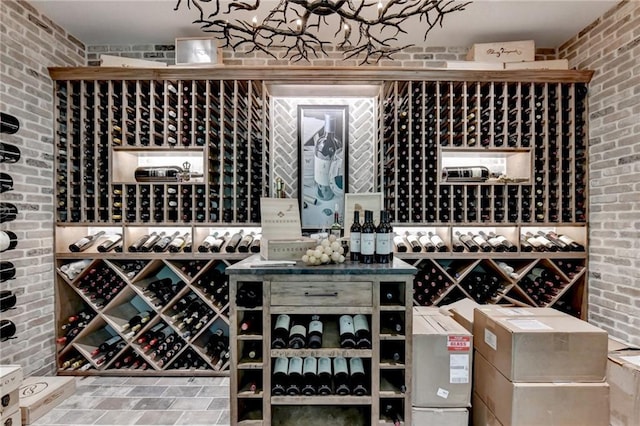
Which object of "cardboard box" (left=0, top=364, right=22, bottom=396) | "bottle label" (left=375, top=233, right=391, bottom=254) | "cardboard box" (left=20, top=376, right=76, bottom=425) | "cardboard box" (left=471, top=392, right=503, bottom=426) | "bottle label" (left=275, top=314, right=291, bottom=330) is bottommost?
"cardboard box" (left=20, top=376, right=76, bottom=425)

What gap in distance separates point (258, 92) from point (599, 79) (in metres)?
2.89

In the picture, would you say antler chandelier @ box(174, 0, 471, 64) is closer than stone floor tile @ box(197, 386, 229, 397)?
Yes

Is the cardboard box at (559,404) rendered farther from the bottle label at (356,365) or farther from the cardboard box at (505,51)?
the cardboard box at (505,51)

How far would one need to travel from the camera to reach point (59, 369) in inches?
108

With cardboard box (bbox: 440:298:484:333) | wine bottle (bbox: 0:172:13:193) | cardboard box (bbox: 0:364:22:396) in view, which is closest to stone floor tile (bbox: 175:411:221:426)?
cardboard box (bbox: 0:364:22:396)

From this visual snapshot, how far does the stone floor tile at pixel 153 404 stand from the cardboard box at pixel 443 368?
5.70 feet

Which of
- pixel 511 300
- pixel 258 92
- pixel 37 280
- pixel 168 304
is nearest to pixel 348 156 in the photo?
pixel 258 92

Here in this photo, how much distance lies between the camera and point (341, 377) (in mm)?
1798

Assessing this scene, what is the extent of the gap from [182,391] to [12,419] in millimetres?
964

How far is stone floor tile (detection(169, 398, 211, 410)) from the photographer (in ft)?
7.52

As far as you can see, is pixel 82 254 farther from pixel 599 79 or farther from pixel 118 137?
pixel 599 79

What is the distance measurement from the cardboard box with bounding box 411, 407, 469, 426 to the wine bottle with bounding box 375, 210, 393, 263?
88cm

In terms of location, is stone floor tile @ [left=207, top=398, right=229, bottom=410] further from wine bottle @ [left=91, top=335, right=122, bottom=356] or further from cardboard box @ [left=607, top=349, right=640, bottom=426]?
cardboard box @ [left=607, top=349, right=640, bottom=426]

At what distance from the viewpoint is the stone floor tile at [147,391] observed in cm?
247
